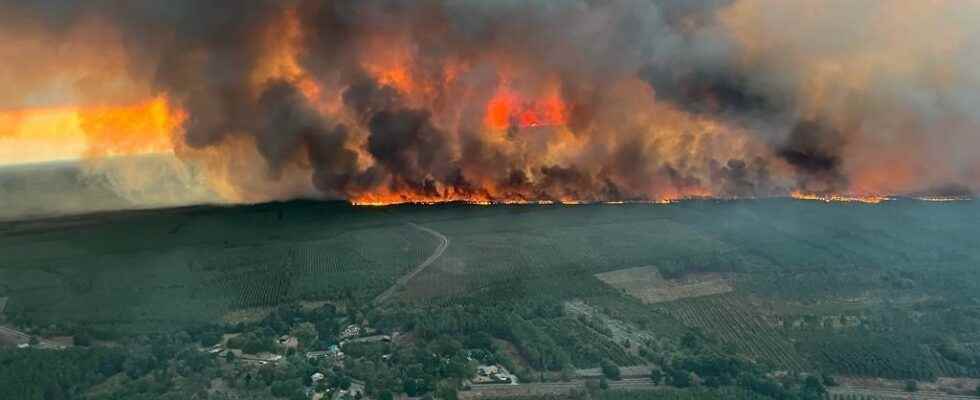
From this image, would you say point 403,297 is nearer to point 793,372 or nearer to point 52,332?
point 52,332

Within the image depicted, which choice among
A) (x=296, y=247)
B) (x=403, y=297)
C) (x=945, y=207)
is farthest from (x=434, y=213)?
(x=945, y=207)

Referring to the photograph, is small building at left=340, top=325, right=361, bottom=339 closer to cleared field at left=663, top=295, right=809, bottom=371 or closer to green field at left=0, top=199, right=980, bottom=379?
green field at left=0, top=199, right=980, bottom=379

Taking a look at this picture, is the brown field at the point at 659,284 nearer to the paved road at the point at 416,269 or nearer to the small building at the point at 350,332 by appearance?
the paved road at the point at 416,269

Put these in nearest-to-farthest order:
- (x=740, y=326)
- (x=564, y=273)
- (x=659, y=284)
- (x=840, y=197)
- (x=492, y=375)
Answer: (x=492, y=375) < (x=740, y=326) < (x=659, y=284) < (x=564, y=273) < (x=840, y=197)

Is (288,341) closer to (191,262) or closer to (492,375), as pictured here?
(492,375)

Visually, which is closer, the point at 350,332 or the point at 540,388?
the point at 540,388

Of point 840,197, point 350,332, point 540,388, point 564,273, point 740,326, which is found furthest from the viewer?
point 840,197

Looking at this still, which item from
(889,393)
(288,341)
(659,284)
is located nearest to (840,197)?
(659,284)
